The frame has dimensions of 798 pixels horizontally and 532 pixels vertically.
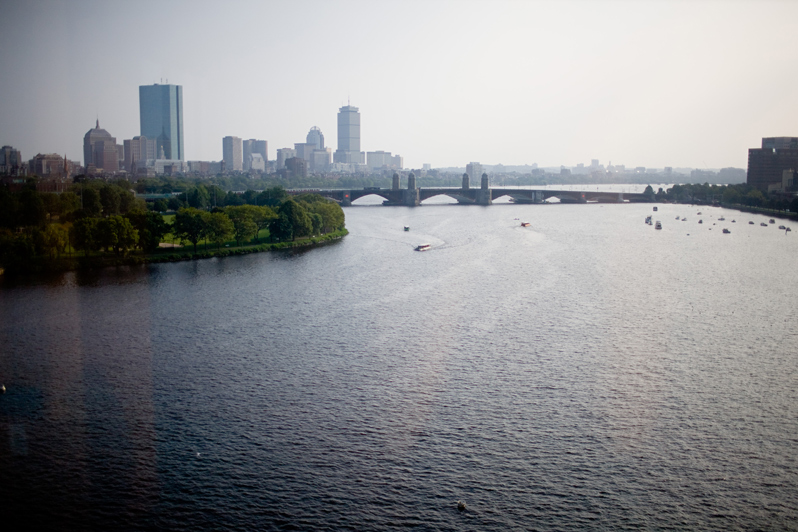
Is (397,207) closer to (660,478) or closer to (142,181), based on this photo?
(142,181)

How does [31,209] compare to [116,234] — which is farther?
[31,209]

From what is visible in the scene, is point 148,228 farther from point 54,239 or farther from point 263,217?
point 263,217

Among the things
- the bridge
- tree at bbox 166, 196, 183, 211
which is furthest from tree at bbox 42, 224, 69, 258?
the bridge

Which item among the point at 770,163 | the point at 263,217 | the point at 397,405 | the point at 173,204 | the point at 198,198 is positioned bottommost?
the point at 397,405

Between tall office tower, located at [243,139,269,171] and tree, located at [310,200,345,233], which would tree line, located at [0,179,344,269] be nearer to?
tree, located at [310,200,345,233]

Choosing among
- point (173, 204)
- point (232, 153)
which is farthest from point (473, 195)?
point (232, 153)

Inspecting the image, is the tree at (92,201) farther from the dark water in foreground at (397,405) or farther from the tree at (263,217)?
the dark water in foreground at (397,405)

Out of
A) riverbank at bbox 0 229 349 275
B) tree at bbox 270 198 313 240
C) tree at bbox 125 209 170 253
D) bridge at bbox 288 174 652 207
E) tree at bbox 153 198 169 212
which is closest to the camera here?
riverbank at bbox 0 229 349 275
